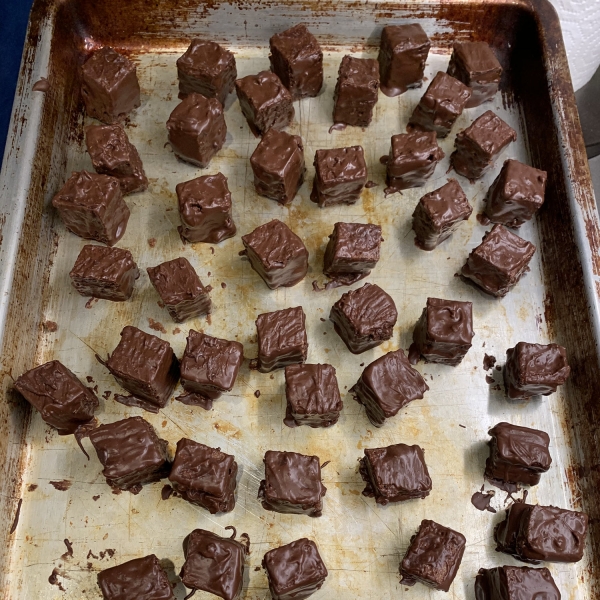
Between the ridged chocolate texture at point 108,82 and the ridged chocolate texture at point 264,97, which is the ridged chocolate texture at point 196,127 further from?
the ridged chocolate texture at point 108,82

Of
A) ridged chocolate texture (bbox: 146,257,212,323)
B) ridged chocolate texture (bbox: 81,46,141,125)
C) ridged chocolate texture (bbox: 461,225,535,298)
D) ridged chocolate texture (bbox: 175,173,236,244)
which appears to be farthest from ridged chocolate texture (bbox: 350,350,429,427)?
ridged chocolate texture (bbox: 81,46,141,125)

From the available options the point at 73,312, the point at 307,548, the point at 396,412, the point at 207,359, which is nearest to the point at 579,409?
the point at 396,412

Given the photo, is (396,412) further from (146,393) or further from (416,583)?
(146,393)

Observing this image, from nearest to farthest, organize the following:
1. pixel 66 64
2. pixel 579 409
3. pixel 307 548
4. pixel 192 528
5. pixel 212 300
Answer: pixel 307 548 → pixel 192 528 → pixel 579 409 → pixel 212 300 → pixel 66 64

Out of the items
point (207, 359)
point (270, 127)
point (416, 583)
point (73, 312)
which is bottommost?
point (416, 583)

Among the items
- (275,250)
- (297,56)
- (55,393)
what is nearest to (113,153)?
(275,250)

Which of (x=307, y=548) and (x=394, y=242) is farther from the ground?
(x=394, y=242)

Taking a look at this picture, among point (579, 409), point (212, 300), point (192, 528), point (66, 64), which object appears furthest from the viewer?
point (66, 64)
